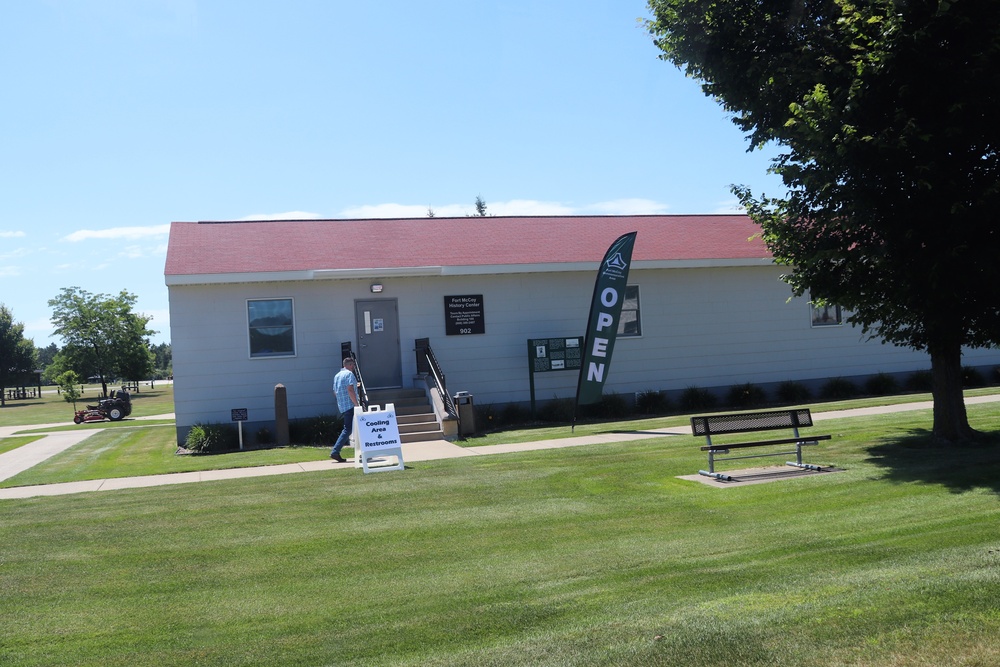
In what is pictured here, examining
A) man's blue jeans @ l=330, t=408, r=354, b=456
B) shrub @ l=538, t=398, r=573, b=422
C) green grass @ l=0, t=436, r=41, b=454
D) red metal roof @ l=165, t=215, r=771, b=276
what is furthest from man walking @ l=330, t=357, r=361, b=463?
green grass @ l=0, t=436, r=41, b=454

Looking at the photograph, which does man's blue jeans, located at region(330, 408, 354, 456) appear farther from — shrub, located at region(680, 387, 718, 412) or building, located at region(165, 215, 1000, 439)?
shrub, located at region(680, 387, 718, 412)

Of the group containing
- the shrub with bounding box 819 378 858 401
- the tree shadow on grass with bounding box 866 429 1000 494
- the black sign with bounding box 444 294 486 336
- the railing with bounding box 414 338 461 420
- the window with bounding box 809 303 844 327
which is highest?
the black sign with bounding box 444 294 486 336

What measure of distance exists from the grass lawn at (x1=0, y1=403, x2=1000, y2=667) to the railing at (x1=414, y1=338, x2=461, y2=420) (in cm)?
579

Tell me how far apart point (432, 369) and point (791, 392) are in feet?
30.8

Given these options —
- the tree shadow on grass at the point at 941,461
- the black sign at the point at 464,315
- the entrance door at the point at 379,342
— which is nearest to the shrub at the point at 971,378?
the tree shadow on grass at the point at 941,461

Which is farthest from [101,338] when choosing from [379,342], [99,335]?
[379,342]

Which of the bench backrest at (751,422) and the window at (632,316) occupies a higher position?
the window at (632,316)

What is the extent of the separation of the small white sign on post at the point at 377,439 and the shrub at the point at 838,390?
44.0ft

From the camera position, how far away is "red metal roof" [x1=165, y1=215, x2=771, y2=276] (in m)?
19.8

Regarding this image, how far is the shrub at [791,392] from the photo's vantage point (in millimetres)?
22141

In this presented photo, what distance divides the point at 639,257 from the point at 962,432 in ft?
33.0

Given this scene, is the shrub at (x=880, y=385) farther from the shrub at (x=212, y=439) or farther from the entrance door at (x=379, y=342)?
the shrub at (x=212, y=439)

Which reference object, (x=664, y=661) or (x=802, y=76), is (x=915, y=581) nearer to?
(x=664, y=661)

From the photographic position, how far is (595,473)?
11734 millimetres
